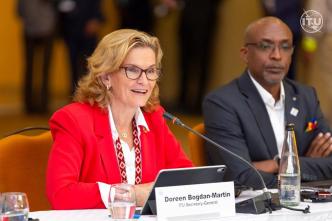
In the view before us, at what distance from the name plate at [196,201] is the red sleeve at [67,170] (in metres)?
0.45

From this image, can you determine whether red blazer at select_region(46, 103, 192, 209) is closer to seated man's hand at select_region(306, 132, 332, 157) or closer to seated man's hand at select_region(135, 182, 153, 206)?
seated man's hand at select_region(135, 182, 153, 206)

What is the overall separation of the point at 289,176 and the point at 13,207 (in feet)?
3.72

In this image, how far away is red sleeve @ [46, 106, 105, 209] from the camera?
10.4ft

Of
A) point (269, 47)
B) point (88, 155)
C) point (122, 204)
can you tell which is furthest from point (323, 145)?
point (122, 204)

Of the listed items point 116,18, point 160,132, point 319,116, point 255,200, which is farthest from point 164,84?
point 255,200

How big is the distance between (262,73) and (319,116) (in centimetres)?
44

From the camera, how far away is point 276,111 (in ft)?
13.9

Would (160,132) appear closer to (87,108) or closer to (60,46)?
(87,108)

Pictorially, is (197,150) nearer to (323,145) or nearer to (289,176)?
(323,145)

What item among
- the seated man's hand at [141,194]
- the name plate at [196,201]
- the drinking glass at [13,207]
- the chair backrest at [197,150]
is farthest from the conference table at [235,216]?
the chair backrest at [197,150]

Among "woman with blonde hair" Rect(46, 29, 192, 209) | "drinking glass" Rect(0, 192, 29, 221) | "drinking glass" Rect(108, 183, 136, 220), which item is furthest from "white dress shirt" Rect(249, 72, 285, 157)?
"drinking glass" Rect(0, 192, 29, 221)

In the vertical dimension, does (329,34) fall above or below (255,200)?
above

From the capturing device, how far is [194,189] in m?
2.82

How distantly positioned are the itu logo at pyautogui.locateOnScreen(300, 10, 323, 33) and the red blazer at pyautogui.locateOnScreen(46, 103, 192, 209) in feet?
4.18
